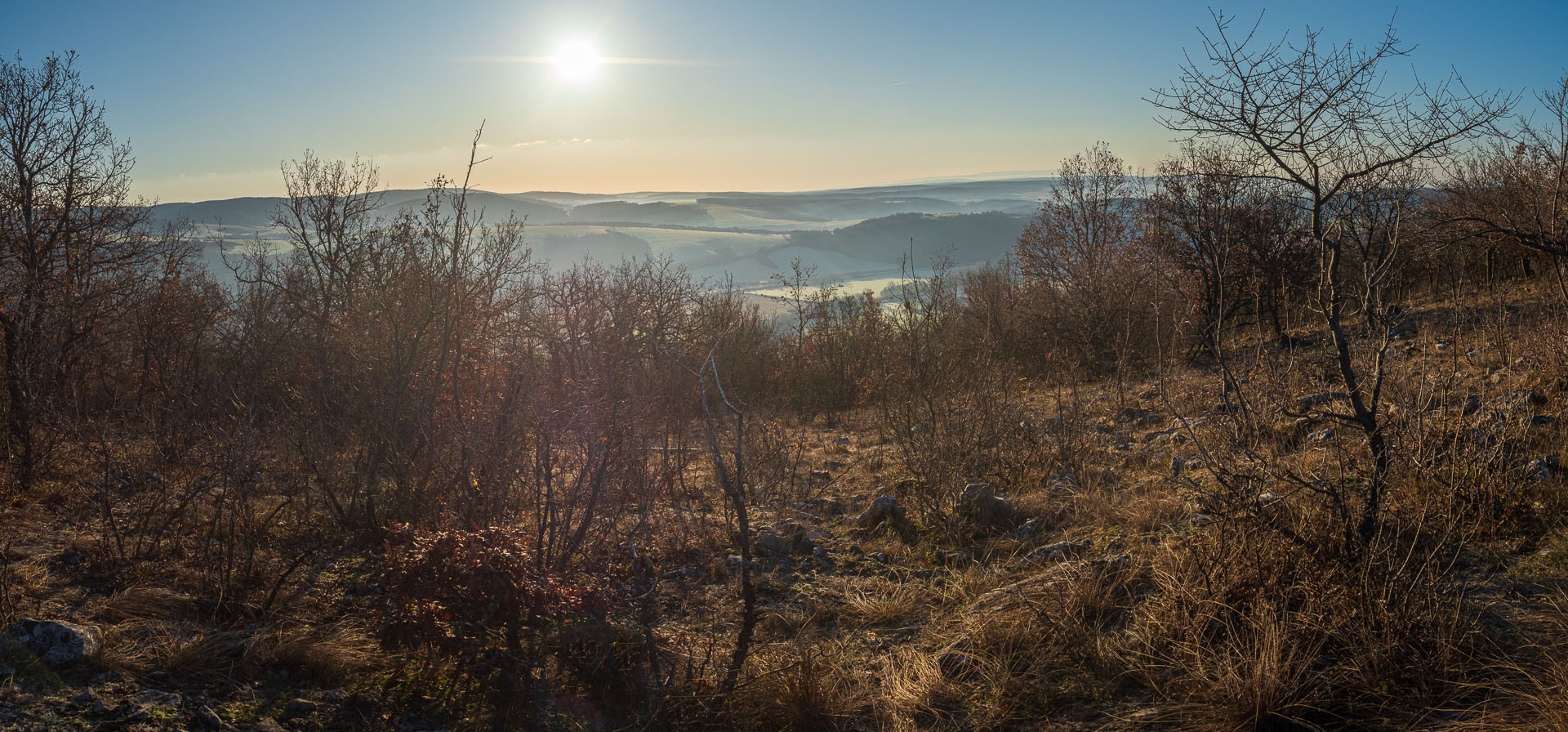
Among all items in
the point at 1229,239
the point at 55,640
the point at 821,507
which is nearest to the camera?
the point at 55,640

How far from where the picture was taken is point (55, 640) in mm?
3244

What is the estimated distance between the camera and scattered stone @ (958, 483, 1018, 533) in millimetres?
5852

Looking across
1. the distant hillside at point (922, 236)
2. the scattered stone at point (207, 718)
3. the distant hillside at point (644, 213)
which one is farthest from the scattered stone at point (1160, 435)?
the distant hillside at point (644, 213)

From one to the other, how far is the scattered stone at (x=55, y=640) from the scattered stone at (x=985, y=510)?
4927mm

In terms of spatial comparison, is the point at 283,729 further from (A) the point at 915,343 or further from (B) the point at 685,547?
(A) the point at 915,343

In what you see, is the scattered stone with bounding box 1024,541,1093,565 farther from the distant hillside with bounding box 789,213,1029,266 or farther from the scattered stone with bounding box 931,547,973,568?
the distant hillside with bounding box 789,213,1029,266

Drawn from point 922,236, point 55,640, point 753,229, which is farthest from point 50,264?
point 753,229

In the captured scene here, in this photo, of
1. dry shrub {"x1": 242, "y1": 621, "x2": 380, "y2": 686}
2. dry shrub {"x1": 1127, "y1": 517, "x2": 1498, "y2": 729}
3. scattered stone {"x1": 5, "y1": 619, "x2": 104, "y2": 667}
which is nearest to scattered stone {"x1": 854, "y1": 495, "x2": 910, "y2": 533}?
dry shrub {"x1": 1127, "y1": 517, "x2": 1498, "y2": 729}

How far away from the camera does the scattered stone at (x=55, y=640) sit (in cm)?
319

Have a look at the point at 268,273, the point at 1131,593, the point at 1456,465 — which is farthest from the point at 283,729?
the point at 268,273

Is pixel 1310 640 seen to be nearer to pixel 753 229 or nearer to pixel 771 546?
pixel 771 546

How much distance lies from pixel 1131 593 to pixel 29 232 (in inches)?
432

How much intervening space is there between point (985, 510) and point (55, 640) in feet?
17.0

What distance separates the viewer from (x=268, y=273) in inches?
520
